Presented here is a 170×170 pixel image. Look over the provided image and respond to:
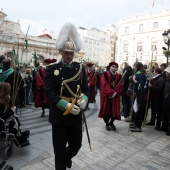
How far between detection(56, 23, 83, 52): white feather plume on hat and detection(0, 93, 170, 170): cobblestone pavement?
1.91 m

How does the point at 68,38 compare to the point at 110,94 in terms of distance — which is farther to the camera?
the point at 110,94

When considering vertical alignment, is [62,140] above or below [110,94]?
below

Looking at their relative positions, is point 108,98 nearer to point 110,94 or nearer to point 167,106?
point 110,94

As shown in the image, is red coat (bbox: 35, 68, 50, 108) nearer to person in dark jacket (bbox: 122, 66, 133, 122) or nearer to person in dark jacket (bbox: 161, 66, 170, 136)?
person in dark jacket (bbox: 122, 66, 133, 122)

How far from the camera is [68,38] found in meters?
3.05

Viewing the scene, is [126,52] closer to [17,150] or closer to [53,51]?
[53,51]

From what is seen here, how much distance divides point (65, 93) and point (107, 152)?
6.43 feet

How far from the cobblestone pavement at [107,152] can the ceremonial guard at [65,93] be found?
80 centimetres

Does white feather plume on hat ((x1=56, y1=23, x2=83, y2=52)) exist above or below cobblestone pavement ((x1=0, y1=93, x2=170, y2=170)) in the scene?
above

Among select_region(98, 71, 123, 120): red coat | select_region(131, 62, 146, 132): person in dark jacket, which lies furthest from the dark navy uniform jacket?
select_region(131, 62, 146, 132): person in dark jacket

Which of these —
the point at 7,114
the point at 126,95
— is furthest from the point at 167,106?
the point at 7,114

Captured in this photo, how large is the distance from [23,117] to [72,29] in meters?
5.06

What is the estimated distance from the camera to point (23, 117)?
7426 mm

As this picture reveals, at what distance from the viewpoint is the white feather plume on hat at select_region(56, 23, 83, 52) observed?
117 inches
